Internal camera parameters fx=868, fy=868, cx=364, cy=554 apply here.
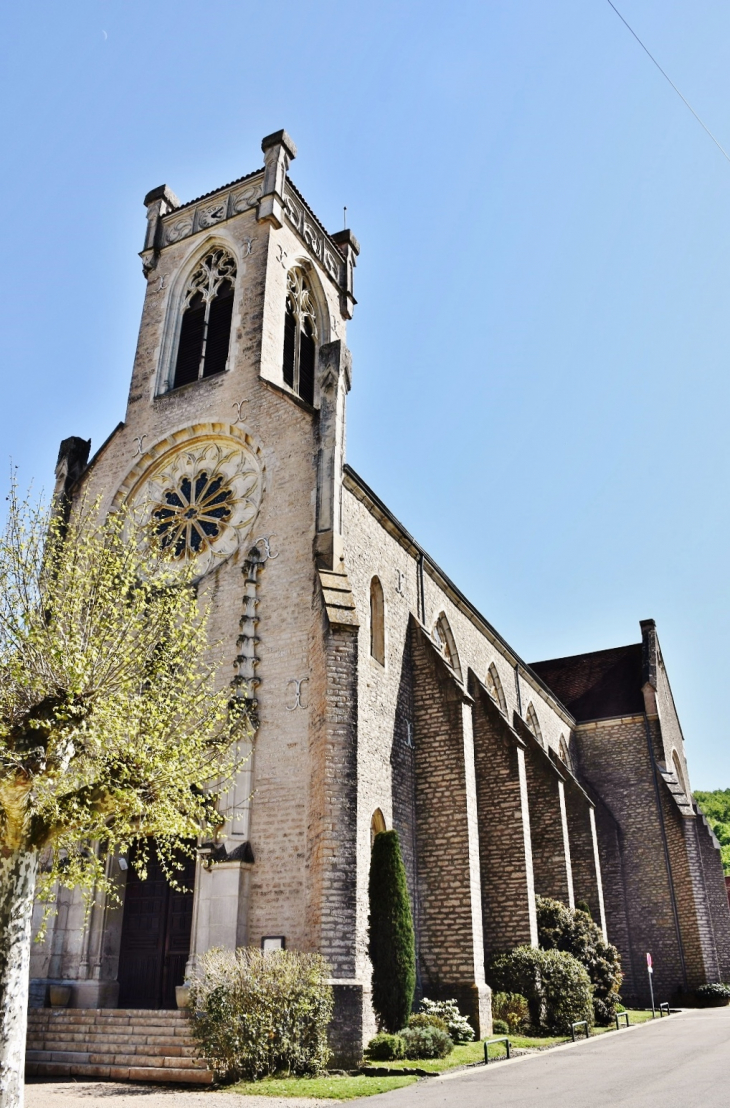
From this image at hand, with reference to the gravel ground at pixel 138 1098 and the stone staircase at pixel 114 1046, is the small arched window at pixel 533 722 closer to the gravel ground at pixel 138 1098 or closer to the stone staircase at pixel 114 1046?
the stone staircase at pixel 114 1046

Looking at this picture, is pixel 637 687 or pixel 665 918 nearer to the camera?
pixel 665 918

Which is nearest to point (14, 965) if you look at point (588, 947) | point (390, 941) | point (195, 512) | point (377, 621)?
point (390, 941)

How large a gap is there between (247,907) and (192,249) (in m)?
18.2

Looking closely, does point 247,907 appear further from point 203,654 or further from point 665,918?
point 665,918

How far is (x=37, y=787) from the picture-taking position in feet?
33.3

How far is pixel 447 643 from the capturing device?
25.5 meters

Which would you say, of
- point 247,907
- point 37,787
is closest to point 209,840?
point 247,907

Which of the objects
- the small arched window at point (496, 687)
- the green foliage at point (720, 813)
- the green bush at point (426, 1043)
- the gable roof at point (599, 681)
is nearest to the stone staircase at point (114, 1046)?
the green bush at point (426, 1043)

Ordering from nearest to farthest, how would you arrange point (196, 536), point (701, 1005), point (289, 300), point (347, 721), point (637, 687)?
point (347, 721)
point (196, 536)
point (289, 300)
point (701, 1005)
point (637, 687)

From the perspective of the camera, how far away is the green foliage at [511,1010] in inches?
704

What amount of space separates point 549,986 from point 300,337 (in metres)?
17.7

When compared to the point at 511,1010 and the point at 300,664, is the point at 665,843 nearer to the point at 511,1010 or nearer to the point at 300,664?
the point at 511,1010

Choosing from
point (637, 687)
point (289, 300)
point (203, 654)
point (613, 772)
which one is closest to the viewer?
point (203, 654)

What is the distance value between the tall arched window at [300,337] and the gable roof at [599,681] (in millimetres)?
23336
